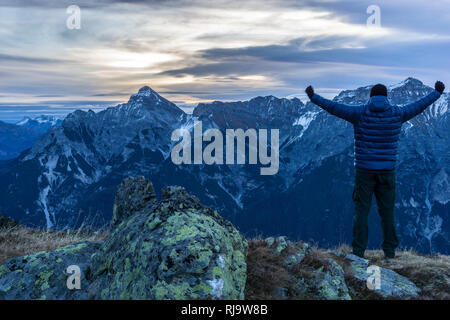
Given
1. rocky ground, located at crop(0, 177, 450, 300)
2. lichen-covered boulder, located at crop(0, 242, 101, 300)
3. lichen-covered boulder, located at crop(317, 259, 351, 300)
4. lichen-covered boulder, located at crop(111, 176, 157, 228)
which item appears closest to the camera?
rocky ground, located at crop(0, 177, 450, 300)

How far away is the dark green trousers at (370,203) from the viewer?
39.8 ft

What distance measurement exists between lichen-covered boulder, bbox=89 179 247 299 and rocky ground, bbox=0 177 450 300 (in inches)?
0.7

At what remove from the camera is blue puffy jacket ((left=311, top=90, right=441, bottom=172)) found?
11.6 metres

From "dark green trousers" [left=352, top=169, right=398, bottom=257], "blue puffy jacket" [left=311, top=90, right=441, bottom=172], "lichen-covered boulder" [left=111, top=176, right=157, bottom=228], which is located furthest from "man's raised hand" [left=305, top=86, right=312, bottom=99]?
"lichen-covered boulder" [left=111, top=176, right=157, bottom=228]

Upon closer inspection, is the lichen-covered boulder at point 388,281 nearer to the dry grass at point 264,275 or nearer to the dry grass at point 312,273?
the dry grass at point 312,273

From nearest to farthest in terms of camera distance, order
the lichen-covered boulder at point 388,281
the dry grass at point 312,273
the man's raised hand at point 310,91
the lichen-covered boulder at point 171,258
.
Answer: the lichen-covered boulder at point 171,258 < the dry grass at point 312,273 < the lichen-covered boulder at point 388,281 < the man's raised hand at point 310,91

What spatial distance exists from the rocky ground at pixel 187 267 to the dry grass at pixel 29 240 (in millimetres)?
115

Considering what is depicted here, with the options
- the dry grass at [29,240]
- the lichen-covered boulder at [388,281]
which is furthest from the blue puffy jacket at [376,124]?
the dry grass at [29,240]

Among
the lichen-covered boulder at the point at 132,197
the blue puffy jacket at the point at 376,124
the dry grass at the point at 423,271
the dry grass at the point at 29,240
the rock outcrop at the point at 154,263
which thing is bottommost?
the dry grass at the point at 423,271

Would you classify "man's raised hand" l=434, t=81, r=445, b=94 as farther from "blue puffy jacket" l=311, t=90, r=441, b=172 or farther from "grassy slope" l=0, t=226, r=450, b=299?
"grassy slope" l=0, t=226, r=450, b=299

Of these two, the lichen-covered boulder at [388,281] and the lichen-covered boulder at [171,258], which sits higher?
the lichen-covered boulder at [171,258]

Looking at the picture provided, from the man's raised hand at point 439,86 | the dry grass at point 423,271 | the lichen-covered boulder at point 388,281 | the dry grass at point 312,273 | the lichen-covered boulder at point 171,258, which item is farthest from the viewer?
the man's raised hand at point 439,86

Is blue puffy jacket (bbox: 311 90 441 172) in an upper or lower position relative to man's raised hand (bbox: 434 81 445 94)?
lower
